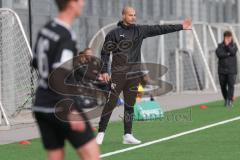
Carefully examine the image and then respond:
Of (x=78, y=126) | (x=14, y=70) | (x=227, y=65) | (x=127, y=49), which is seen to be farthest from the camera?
(x=227, y=65)

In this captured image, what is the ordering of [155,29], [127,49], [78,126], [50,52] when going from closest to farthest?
[78,126], [50,52], [127,49], [155,29]

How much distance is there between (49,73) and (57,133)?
49 centimetres

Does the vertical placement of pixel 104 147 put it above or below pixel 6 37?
below

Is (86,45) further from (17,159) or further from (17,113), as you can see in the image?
(17,159)

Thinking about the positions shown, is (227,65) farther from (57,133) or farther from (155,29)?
(57,133)

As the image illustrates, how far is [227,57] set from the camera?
21.9 metres

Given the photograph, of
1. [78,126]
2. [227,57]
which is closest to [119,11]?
[227,57]

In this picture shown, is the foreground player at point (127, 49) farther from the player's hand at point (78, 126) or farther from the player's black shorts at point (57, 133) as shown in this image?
the player's hand at point (78, 126)

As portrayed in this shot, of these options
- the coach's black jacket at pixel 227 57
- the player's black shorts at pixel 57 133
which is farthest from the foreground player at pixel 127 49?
the coach's black jacket at pixel 227 57

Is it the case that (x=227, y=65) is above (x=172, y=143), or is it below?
above

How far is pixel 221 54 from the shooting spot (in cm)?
2189

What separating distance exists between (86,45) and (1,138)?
11.2 meters

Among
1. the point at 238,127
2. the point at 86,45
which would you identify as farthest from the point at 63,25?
the point at 86,45

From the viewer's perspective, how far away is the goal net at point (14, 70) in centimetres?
1808
